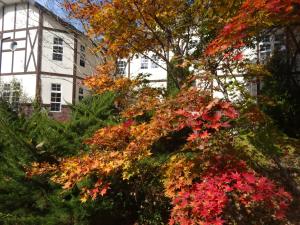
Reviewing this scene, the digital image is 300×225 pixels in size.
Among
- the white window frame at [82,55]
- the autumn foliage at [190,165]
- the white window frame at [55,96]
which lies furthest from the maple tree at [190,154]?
the white window frame at [55,96]

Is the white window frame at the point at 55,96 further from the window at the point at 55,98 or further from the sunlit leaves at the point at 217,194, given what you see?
the sunlit leaves at the point at 217,194

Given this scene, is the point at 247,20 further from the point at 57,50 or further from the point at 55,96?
the point at 57,50

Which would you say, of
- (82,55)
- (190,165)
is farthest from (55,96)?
(190,165)

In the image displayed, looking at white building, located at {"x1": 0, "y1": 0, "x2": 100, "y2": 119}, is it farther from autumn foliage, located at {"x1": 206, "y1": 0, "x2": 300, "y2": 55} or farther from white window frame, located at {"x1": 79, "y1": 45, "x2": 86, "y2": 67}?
autumn foliage, located at {"x1": 206, "y1": 0, "x2": 300, "y2": 55}

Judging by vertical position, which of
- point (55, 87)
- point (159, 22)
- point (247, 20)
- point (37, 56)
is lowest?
point (247, 20)

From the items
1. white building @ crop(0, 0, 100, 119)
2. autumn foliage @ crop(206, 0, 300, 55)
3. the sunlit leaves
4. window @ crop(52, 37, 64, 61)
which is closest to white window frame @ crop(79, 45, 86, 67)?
white building @ crop(0, 0, 100, 119)

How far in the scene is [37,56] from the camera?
23.5 meters

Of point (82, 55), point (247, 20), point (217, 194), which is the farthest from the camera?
point (82, 55)

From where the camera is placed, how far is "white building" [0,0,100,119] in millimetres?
23469

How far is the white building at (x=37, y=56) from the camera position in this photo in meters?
23.5

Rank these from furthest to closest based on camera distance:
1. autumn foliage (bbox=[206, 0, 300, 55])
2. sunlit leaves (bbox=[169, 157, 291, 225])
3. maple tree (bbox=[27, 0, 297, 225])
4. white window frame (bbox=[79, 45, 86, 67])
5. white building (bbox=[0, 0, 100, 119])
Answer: white building (bbox=[0, 0, 100, 119]), white window frame (bbox=[79, 45, 86, 67]), autumn foliage (bbox=[206, 0, 300, 55]), maple tree (bbox=[27, 0, 297, 225]), sunlit leaves (bbox=[169, 157, 291, 225])

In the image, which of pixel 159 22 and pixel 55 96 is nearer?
pixel 159 22

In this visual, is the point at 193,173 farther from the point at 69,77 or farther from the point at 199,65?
the point at 69,77

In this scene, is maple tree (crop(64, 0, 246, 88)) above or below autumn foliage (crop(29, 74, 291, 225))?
above
